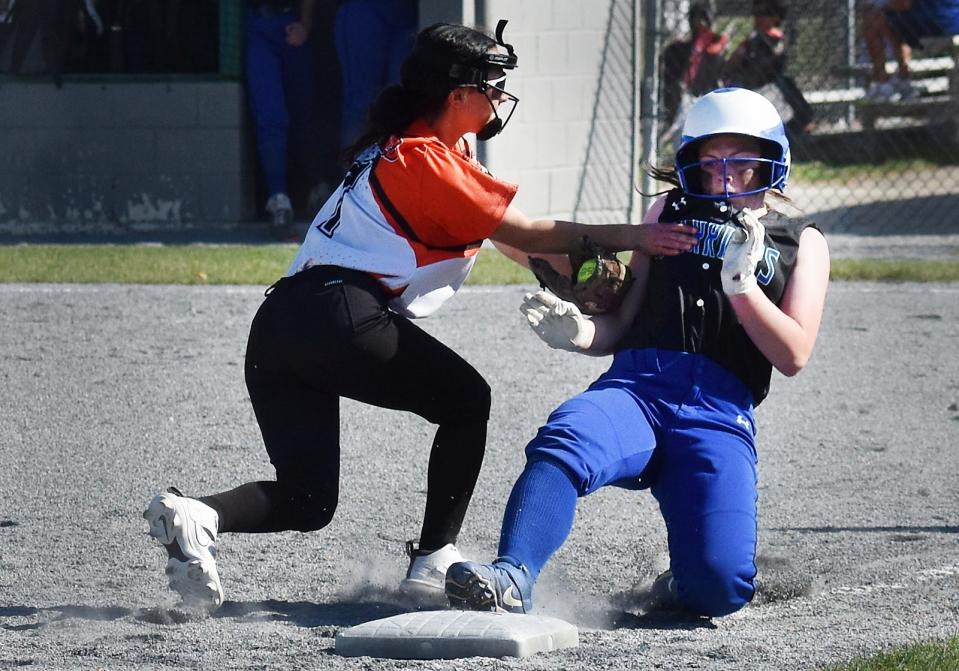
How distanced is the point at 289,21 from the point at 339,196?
23.4ft

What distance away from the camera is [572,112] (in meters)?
11.2

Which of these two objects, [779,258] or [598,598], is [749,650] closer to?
[598,598]

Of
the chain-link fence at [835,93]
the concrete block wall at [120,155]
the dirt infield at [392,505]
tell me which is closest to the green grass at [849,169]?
the chain-link fence at [835,93]

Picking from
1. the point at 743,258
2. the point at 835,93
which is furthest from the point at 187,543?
the point at 835,93

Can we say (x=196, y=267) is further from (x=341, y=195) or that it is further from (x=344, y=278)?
(x=344, y=278)

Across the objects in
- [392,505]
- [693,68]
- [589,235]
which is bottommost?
[392,505]

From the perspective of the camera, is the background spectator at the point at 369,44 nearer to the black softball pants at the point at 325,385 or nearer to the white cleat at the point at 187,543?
the black softball pants at the point at 325,385

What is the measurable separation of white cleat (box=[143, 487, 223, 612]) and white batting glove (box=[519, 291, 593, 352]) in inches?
38.2

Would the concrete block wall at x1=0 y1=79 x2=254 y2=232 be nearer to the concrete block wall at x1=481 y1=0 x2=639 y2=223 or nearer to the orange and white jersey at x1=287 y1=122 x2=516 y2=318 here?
the concrete block wall at x1=481 y1=0 x2=639 y2=223

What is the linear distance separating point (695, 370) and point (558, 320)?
37cm

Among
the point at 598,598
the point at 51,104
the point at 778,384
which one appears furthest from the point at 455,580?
the point at 51,104

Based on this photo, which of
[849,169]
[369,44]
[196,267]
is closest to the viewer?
[196,267]

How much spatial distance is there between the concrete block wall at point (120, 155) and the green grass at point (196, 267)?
1.05 m

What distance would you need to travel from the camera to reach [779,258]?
13.1 ft
